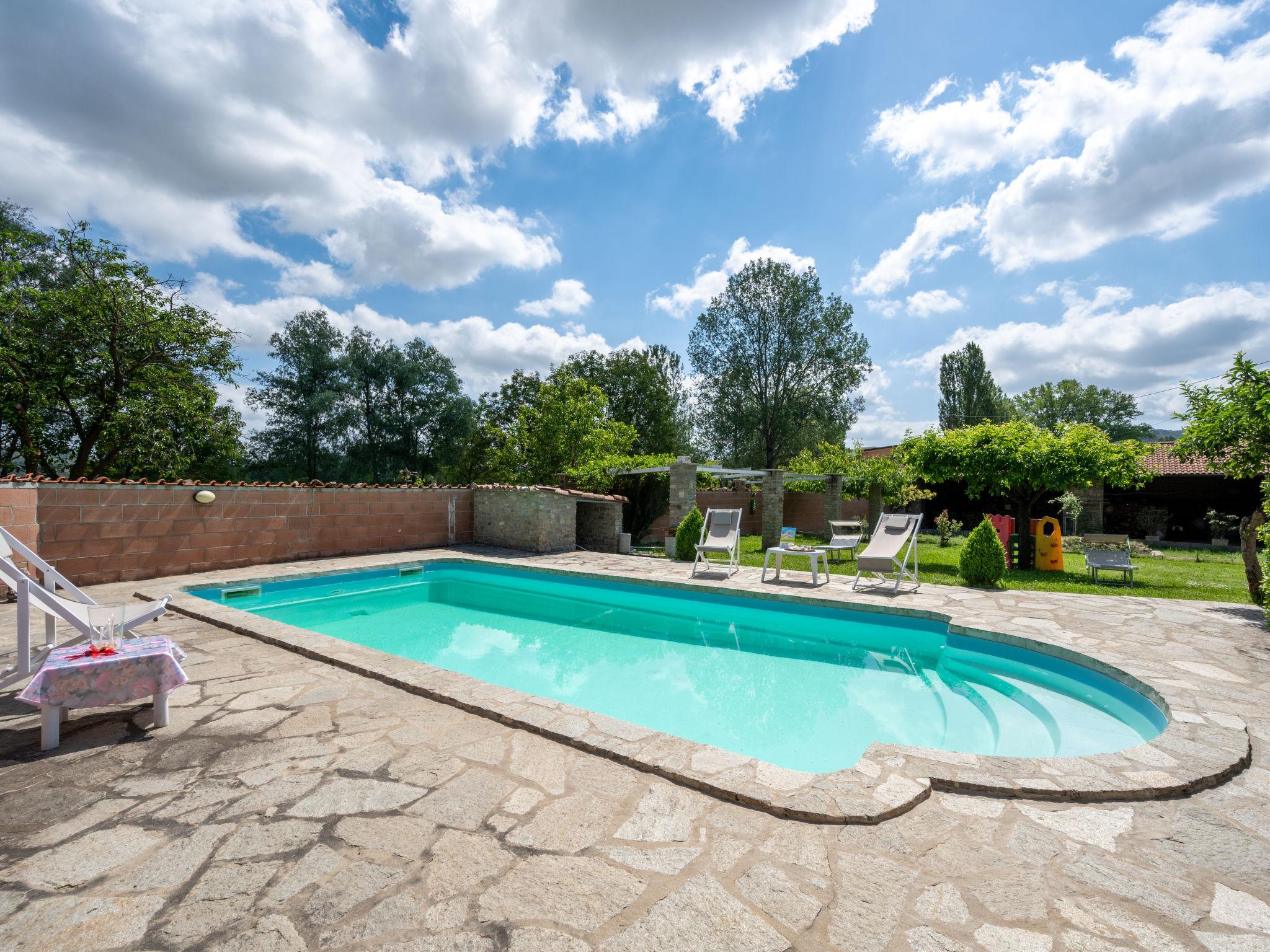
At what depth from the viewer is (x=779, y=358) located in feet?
83.9

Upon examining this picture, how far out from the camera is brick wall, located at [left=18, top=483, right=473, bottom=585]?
765 centimetres

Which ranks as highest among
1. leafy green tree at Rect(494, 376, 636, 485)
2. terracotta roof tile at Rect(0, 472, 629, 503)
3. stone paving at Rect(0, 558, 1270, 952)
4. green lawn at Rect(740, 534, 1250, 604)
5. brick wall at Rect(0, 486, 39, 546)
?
leafy green tree at Rect(494, 376, 636, 485)

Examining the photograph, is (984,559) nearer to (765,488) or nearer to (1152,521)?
(765,488)

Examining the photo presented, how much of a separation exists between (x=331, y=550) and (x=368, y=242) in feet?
25.0

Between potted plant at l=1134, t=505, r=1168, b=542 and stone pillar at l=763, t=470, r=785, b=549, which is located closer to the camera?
stone pillar at l=763, t=470, r=785, b=549

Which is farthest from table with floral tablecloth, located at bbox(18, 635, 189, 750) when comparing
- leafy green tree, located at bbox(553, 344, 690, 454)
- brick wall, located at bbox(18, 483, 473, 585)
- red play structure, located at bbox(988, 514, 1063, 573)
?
leafy green tree, located at bbox(553, 344, 690, 454)

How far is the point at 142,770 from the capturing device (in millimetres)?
2551

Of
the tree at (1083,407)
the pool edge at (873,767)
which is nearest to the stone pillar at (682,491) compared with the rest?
the pool edge at (873,767)

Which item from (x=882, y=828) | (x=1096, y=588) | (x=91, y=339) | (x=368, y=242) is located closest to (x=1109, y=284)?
(x=1096, y=588)

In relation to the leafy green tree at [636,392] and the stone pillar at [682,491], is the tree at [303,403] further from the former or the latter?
the stone pillar at [682,491]

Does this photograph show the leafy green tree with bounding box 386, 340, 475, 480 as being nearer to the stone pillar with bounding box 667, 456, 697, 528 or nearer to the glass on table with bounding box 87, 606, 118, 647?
the stone pillar with bounding box 667, 456, 697, 528

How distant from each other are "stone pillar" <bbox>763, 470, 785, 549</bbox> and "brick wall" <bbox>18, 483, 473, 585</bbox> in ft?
25.2

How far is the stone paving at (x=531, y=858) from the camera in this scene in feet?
5.30

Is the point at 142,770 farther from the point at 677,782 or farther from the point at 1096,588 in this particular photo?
the point at 1096,588
